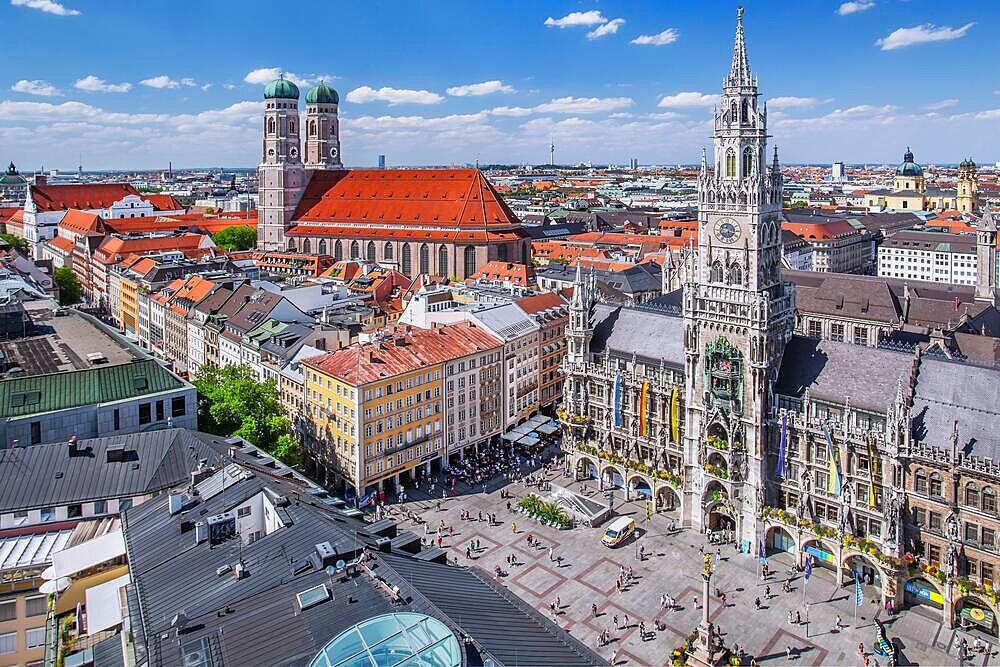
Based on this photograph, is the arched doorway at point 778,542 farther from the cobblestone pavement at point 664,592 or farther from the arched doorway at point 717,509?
the arched doorway at point 717,509

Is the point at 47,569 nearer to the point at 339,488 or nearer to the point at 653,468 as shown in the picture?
the point at 339,488

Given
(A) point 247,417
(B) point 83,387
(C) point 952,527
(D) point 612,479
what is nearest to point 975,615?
(C) point 952,527

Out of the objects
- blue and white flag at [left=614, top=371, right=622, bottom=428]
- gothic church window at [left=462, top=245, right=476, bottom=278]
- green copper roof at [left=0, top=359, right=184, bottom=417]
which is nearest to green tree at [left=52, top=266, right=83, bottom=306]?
gothic church window at [left=462, top=245, right=476, bottom=278]

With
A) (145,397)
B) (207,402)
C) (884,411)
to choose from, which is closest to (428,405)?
(207,402)

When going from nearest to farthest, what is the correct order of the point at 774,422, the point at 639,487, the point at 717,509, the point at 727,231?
the point at 774,422 → the point at 727,231 → the point at 717,509 → the point at 639,487

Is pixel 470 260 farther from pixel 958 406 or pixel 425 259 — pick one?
pixel 958 406

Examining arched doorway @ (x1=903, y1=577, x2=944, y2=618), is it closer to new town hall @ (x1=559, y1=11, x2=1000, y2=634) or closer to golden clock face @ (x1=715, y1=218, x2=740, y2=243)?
new town hall @ (x1=559, y1=11, x2=1000, y2=634)

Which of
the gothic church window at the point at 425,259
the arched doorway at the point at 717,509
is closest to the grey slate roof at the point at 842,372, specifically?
the arched doorway at the point at 717,509
